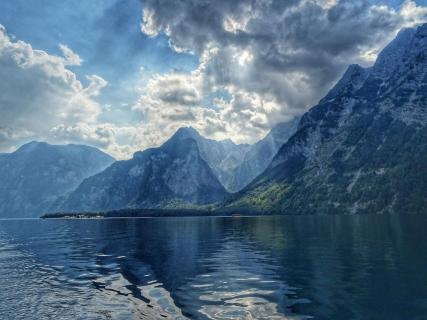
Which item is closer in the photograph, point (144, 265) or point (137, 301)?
point (137, 301)

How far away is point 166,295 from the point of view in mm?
45656

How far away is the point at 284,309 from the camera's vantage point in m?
38.4

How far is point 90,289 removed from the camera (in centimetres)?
5031

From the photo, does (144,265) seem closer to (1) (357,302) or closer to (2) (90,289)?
(2) (90,289)

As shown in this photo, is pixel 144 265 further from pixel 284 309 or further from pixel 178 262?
pixel 284 309

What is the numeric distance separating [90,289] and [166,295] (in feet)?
36.7

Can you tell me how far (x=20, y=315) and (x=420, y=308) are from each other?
124 ft

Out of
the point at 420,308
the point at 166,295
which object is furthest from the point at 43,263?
the point at 420,308

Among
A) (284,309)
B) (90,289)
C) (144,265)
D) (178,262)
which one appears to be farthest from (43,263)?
(284,309)

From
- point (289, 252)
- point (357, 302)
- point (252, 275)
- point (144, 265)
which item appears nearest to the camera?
point (357, 302)

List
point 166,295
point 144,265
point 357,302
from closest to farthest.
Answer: point 357,302, point 166,295, point 144,265

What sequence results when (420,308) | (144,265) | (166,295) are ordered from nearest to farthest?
(420,308)
(166,295)
(144,265)

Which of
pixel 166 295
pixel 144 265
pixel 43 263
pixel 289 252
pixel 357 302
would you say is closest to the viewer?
pixel 357 302

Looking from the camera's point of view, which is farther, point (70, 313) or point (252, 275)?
point (252, 275)
